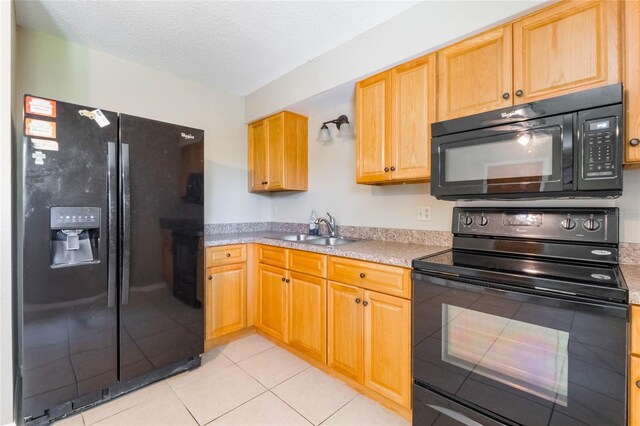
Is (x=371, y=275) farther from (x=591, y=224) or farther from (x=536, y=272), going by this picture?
(x=591, y=224)

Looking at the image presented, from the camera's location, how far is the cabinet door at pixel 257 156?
119 inches

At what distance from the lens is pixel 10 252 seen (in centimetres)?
149

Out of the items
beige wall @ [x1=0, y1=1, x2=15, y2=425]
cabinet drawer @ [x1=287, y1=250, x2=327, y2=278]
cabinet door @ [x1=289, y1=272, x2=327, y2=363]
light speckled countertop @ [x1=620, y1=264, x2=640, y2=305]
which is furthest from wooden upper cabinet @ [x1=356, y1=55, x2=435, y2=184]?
beige wall @ [x1=0, y1=1, x2=15, y2=425]

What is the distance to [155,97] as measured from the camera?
101 inches

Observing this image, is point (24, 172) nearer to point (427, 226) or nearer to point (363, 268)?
point (363, 268)

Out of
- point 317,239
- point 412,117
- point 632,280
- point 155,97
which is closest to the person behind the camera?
point 632,280

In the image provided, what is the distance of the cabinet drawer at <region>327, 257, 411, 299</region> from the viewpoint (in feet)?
5.20

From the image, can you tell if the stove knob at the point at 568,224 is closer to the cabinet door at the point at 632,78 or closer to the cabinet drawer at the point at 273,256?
the cabinet door at the point at 632,78

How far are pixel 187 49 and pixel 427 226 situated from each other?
90.2 inches

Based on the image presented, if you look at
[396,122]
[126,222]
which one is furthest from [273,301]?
[396,122]

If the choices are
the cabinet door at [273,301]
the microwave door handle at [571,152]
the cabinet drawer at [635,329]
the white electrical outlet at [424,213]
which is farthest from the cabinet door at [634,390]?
the cabinet door at [273,301]

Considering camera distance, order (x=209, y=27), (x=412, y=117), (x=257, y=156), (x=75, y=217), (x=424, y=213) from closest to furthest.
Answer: (x=75, y=217) → (x=412, y=117) → (x=209, y=27) → (x=424, y=213) → (x=257, y=156)

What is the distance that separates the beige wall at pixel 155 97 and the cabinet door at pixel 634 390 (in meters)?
2.98

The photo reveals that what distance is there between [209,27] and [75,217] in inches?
58.6
